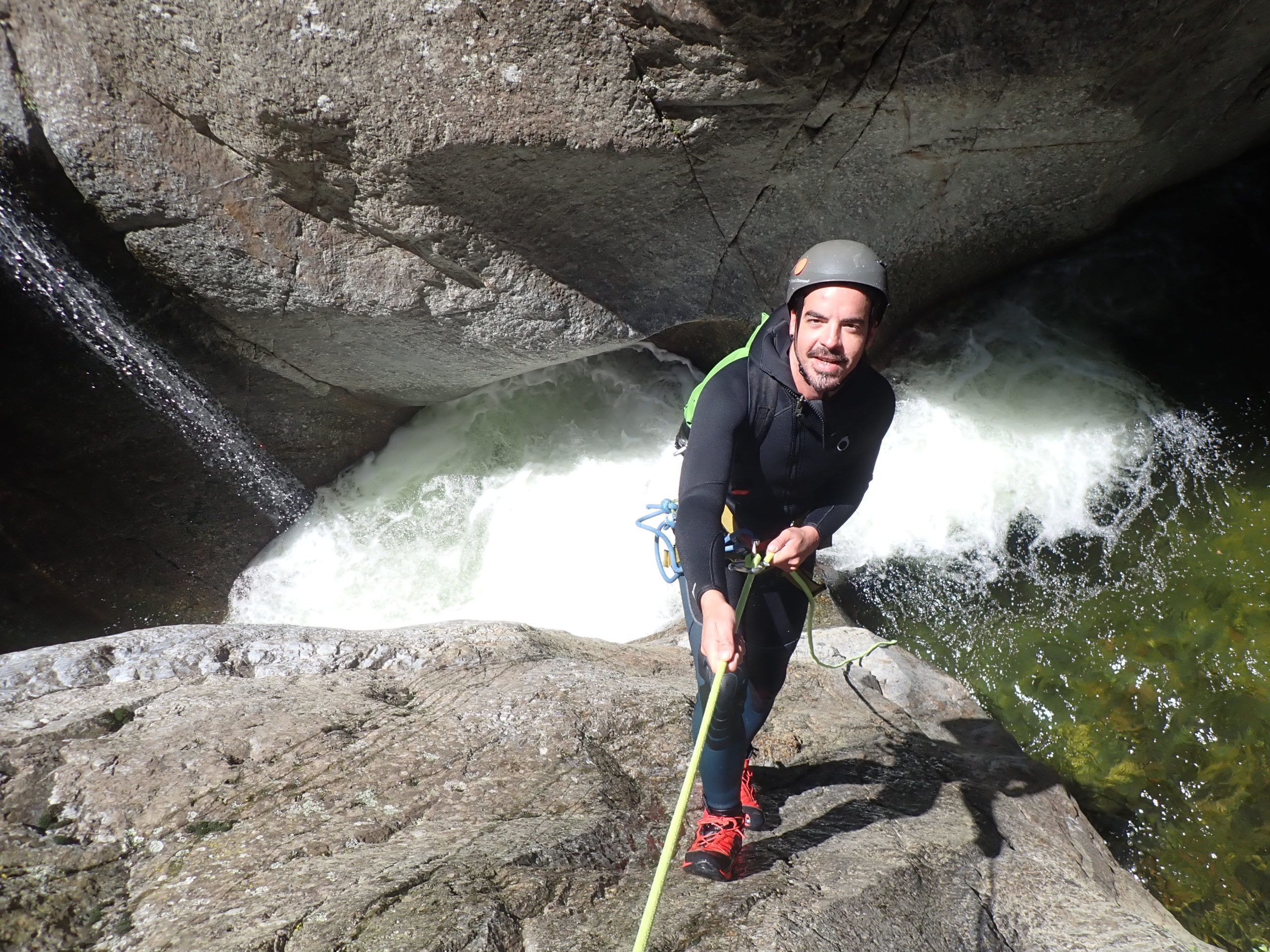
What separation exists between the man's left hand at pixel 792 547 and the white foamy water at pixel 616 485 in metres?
2.96

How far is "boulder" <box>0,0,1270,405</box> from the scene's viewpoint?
143 inches

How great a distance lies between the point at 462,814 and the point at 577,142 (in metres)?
3.18

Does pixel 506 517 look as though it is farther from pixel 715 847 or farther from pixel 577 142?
pixel 715 847

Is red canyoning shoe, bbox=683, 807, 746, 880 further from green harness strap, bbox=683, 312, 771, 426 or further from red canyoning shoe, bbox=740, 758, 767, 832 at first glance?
green harness strap, bbox=683, 312, 771, 426

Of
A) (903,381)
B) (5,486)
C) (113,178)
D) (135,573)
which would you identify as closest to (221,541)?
(135,573)

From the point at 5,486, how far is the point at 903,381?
6434 mm

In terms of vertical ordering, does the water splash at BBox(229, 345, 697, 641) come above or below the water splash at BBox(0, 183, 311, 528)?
below

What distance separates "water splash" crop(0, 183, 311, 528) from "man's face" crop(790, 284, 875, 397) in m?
4.82

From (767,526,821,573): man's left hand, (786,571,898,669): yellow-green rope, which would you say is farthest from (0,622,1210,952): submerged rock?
(767,526,821,573): man's left hand

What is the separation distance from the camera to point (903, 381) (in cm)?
581

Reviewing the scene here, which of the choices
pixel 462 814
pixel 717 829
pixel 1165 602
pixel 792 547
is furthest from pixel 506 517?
pixel 1165 602

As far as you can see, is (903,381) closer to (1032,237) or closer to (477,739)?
(1032,237)

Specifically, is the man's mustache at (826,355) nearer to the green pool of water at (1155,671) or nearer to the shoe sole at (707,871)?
the shoe sole at (707,871)

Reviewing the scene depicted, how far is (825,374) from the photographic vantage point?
6.79ft
